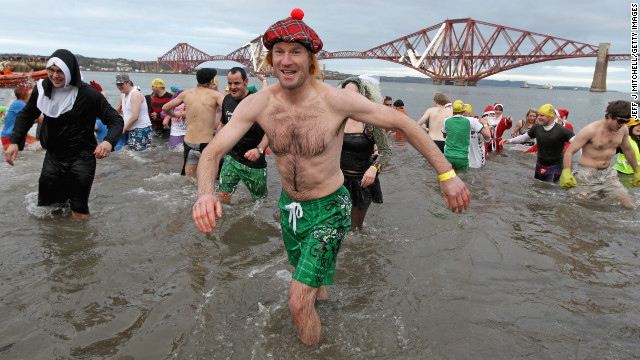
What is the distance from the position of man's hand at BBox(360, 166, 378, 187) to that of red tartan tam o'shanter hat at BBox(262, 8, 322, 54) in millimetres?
1808

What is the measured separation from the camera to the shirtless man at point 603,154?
591 cm

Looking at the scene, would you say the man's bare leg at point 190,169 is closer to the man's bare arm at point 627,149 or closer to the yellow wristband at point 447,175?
the yellow wristband at point 447,175

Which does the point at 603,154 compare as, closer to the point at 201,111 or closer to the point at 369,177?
the point at 369,177

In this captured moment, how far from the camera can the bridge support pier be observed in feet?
280

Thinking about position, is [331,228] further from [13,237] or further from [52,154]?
[13,237]

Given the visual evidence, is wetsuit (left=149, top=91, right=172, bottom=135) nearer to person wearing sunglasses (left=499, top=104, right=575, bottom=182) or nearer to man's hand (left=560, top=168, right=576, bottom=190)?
person wearing sunglasses (left=499, top=104, right=575, bottom=182)

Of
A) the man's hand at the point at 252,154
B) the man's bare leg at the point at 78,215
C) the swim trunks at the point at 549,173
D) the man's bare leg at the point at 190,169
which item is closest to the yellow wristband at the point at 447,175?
the man's hand at the point at 252,154

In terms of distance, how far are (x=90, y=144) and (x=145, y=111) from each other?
4345 mm

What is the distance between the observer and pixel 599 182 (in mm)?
6332

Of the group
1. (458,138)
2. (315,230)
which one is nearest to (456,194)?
(315,230)

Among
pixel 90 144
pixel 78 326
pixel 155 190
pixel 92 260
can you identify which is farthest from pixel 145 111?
pixel 78 326

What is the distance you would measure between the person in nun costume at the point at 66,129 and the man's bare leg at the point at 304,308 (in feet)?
9.24

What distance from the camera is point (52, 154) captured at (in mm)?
4453

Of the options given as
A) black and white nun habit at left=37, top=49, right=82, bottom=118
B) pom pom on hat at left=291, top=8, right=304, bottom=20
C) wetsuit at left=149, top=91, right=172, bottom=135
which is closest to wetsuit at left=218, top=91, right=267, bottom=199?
black and white nun habit at left=37, top=49, right=82, bottom=118
